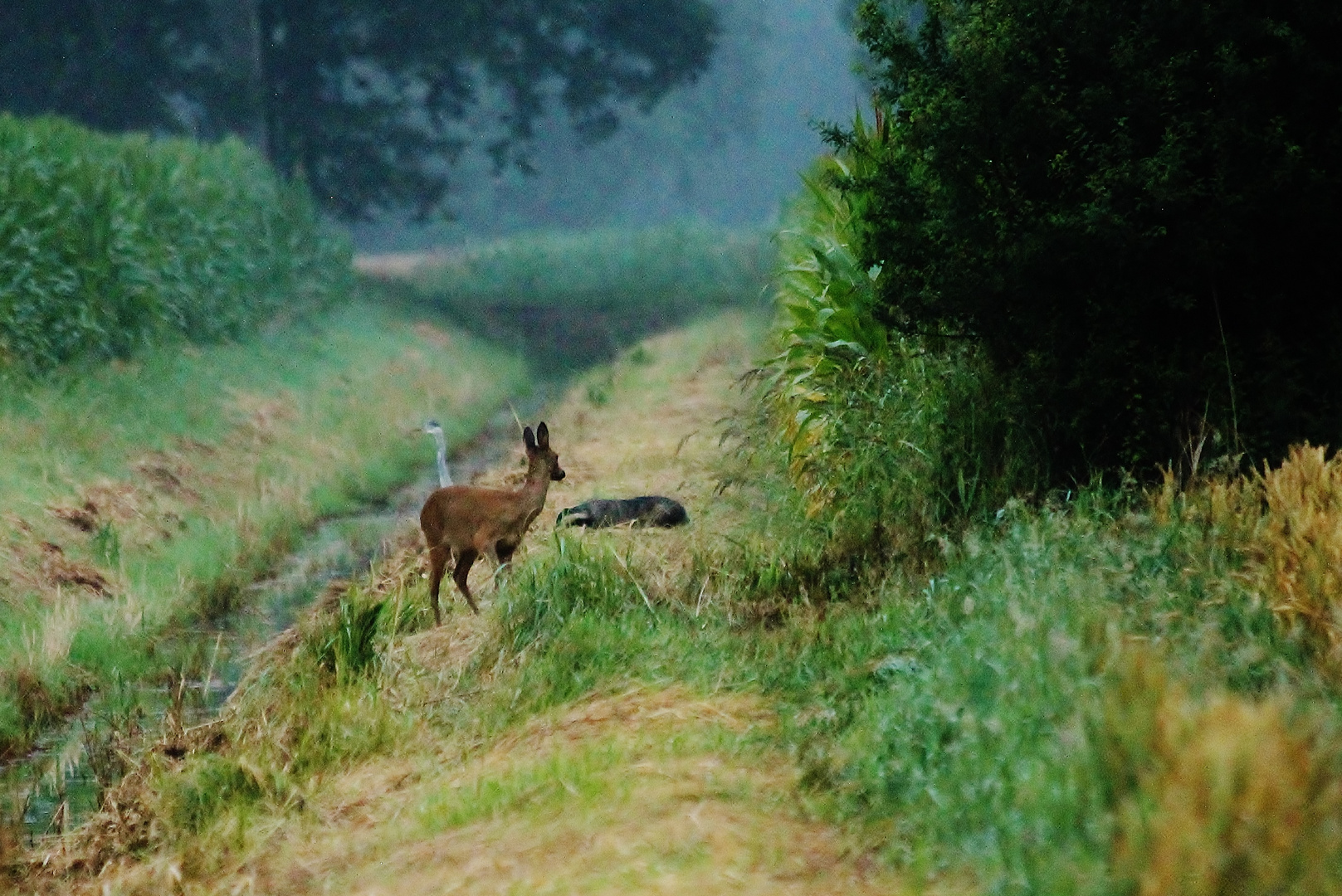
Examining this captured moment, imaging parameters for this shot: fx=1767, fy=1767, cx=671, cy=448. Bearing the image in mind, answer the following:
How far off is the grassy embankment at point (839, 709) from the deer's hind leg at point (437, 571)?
0.16 m

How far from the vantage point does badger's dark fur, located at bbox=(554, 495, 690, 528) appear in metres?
10.9

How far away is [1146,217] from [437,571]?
4187 millimetres

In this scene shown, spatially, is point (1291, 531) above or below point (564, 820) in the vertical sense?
above

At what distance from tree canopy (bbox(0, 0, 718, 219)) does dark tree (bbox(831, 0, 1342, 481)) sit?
92.2ft

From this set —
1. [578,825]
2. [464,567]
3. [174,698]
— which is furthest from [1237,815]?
[464,567]

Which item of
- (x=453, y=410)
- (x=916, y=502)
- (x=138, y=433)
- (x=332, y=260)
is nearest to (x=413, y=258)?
(x=332, y=260)

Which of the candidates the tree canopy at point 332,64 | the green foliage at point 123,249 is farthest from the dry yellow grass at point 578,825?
the tree canopy at point 332,64

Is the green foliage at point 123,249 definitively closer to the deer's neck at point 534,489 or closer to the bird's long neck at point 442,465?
the bird's long neck at point 442,465

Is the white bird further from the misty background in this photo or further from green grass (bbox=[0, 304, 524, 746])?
the misty background

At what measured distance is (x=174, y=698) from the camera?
8023mm

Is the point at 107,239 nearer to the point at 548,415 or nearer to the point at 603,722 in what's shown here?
the point at 548,415

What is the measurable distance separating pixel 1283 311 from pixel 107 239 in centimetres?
1403

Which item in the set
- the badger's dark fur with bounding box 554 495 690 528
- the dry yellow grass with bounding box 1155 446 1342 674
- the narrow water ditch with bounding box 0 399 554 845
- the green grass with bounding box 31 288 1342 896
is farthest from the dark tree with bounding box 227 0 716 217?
the dry yellow grass with bounding box 1155 446 1342 674

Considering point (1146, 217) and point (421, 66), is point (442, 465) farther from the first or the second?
point (421, 66)
